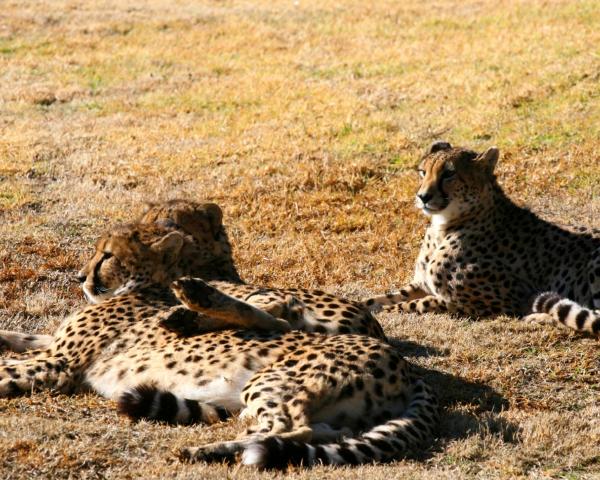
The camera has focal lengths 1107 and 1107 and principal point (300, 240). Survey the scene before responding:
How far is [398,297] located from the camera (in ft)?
27.8

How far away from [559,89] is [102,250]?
30.3 ft

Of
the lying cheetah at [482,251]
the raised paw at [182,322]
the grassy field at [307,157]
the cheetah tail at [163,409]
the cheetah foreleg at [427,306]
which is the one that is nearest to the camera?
the grassy field at [307,157]

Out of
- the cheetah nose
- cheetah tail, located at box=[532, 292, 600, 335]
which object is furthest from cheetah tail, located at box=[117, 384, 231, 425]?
the cheetah nose

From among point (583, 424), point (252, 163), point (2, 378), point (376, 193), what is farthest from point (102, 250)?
point (252, 163)

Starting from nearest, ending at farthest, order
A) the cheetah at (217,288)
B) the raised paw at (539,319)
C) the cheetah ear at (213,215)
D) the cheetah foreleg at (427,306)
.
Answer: the cheetah at (217,288), the raised paw at (539,319), the cheetah ear at (213,215), the cheetah foreleg at (427,306)

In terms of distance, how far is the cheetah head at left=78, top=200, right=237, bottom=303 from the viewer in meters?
7.07

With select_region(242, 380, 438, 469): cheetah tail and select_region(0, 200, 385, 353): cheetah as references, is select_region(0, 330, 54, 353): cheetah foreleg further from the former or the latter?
select_region(242, 380, 438, 469): cheetah tail

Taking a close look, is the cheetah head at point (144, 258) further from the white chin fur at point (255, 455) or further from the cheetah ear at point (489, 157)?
the white chin fur at point (255, 455)

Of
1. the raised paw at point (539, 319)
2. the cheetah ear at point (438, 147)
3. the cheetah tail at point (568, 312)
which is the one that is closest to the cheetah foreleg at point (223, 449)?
the cheetah tail at point (568, 312)

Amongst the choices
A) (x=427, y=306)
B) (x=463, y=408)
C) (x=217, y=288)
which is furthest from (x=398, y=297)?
(x=463, y=408)

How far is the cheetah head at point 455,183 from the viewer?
827cm

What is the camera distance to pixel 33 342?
713cm

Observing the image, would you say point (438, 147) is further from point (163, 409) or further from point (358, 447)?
point (358, 447)

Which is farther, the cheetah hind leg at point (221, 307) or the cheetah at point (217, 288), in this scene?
the cheetah at point (217, 288)
